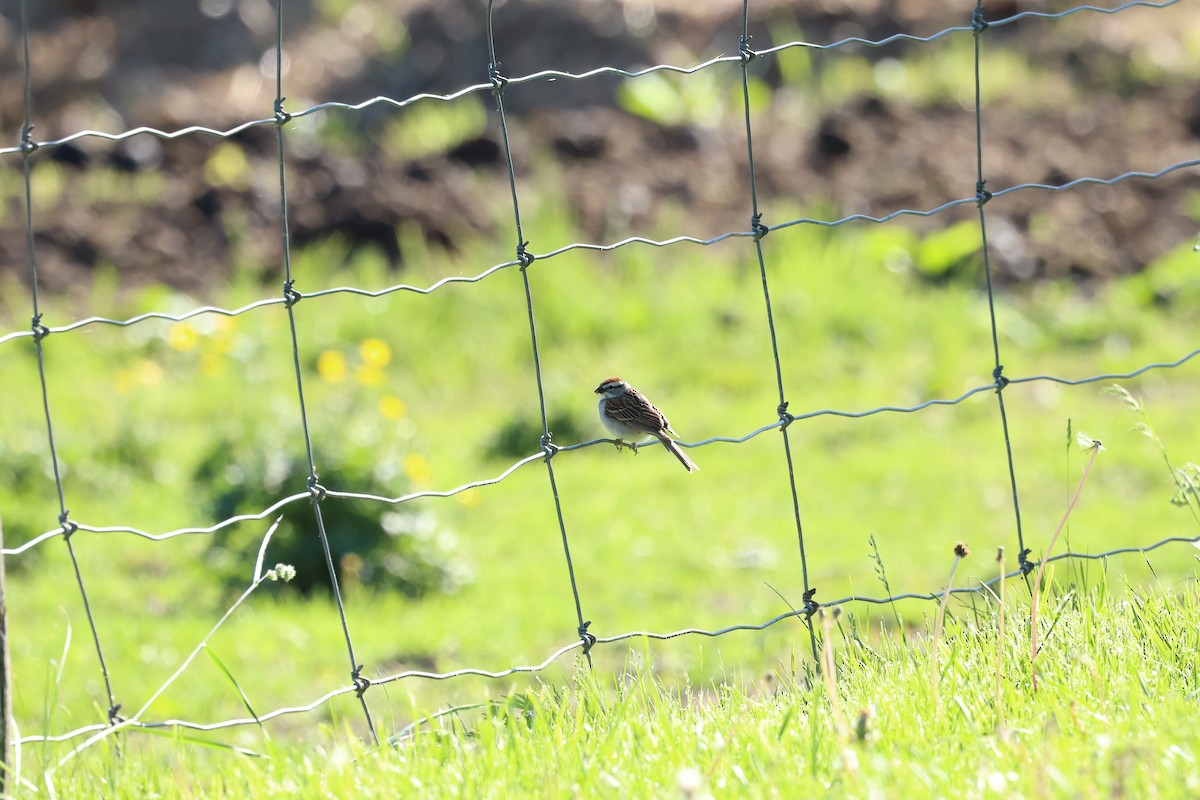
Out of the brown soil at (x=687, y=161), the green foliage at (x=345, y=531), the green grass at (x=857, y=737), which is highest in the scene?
the brown soil at (x=687, y=161)

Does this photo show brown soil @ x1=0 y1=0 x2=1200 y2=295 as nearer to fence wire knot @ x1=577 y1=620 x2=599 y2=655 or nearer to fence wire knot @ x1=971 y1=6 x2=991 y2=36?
fence wire knot @ x1=971 y1=6 x2=991 y2=36

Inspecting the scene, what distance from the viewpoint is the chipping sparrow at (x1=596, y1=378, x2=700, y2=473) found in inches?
149

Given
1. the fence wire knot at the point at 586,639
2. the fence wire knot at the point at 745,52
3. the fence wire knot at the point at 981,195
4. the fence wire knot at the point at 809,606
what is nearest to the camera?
the fence wire knot at the point at 586,639

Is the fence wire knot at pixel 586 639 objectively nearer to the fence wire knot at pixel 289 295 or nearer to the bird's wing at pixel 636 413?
the fence wire knot at pixel 289 295

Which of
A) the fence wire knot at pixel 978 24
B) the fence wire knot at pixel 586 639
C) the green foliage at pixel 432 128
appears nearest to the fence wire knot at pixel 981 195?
the fence wire knot at pixel 978 24

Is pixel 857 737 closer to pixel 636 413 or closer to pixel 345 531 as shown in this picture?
pixel 636 413

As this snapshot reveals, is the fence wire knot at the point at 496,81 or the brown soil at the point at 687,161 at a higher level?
the brown soil at the point at 687,161

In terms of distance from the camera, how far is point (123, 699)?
4.82 m

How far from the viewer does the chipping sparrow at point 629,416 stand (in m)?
3.79

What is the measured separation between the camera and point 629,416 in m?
3.84

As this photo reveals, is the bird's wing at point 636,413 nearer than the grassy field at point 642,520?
No

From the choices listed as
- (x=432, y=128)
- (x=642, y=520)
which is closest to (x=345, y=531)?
(x=642, y=520)

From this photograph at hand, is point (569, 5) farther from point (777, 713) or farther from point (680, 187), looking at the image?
point (777, 713)

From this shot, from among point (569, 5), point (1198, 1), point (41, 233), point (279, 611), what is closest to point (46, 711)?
point (279, 611)
